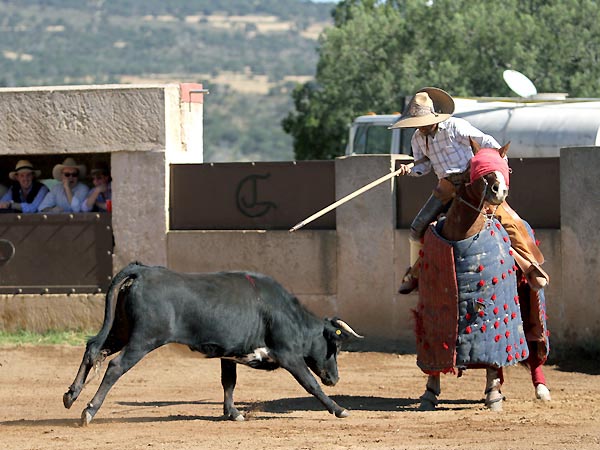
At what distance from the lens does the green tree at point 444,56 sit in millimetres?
33812

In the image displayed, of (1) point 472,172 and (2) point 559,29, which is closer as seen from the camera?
(1) point 472,172

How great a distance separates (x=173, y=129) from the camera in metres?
13.6

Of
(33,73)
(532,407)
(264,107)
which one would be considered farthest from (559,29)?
(33,73)

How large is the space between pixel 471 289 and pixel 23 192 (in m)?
6.59

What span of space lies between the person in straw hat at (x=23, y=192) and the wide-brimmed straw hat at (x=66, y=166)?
19cm

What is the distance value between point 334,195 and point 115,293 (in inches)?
181

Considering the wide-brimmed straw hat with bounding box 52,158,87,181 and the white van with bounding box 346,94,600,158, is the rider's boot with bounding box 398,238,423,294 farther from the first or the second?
the white van with bounding box 346,94,600,158

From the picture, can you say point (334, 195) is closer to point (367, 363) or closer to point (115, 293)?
point (367, 363)

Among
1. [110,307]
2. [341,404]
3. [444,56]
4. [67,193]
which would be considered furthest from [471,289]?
[444,56]

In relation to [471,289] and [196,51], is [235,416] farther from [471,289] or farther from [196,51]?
[196,51]

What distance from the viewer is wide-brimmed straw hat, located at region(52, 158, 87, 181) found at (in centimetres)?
1379

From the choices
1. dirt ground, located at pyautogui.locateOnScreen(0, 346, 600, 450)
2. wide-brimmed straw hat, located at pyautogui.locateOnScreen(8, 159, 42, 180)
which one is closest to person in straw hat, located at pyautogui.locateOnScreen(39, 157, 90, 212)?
wide-brimmed straw hat, located at pyautogui.locateOnScreen(8, 159, 42, 180)

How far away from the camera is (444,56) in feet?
116

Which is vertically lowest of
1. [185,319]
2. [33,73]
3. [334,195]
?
[185,319]
